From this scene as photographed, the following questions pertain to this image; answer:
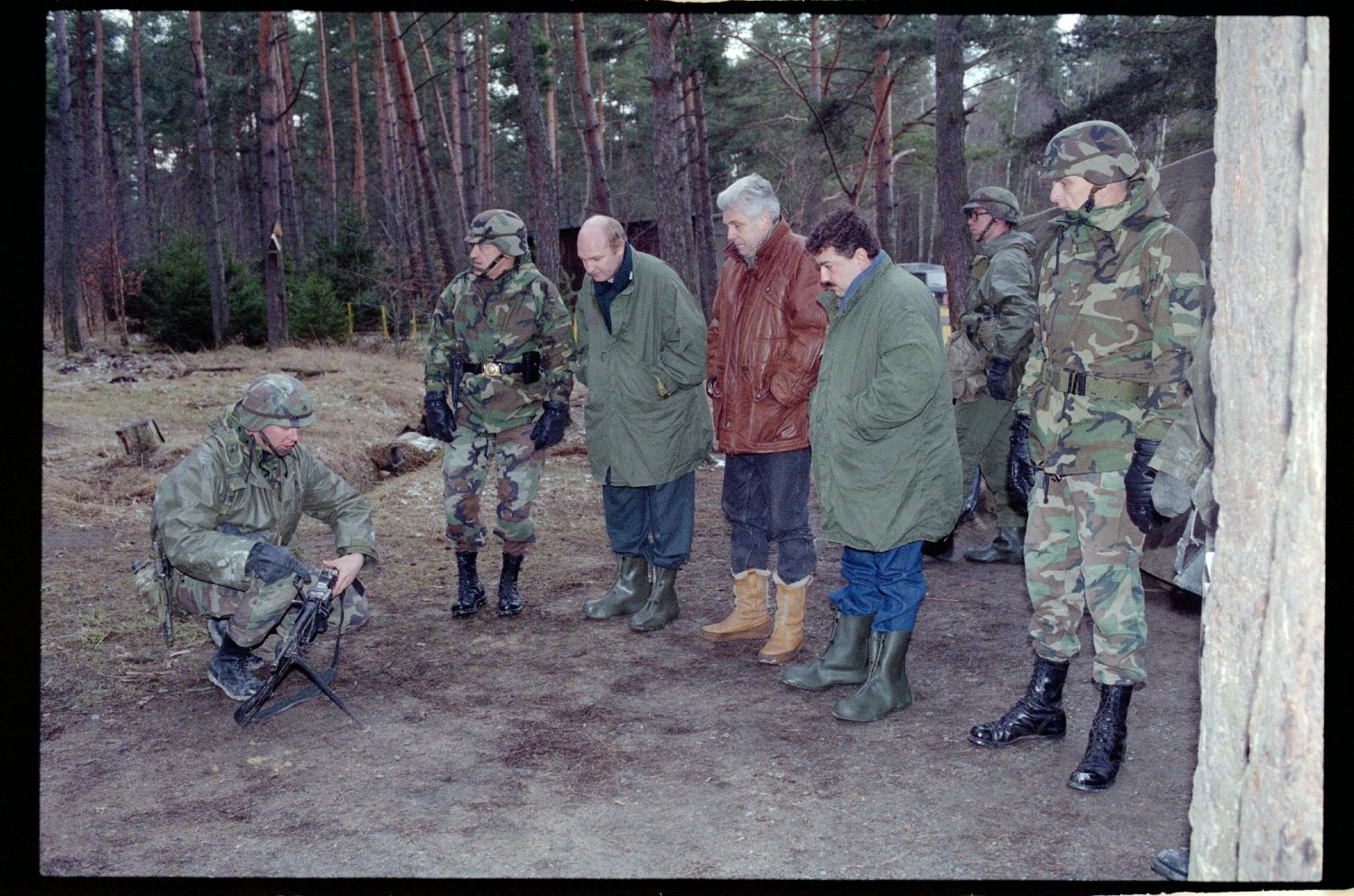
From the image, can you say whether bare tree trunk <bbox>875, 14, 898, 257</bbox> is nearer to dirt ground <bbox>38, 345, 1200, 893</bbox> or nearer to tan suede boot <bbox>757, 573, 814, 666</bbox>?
dirt ground <bbox>38, 345, 1200, 893</bbox>

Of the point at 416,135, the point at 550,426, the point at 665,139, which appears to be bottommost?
the point at 550,426

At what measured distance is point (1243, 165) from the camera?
8.10ft

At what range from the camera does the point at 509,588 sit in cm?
584

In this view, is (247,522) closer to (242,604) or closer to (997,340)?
(242,604)

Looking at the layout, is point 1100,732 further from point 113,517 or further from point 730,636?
point 113,517

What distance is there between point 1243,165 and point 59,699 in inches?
192

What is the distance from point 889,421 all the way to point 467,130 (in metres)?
19.4

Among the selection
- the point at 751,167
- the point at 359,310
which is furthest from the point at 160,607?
the point at 751,167

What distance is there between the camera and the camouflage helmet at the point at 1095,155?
146 inches

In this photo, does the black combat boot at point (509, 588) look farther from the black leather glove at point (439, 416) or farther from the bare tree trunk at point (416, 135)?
the bare tree trunk at point (416, 135)

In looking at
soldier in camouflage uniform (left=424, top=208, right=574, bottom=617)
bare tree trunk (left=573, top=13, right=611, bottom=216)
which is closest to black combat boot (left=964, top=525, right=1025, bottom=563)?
soldier in camouflage uniform (left=424, top=208, right=574, bottom=617)

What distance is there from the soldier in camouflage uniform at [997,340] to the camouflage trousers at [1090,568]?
1.97m

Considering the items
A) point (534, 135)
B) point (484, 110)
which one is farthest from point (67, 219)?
point (534, 135)

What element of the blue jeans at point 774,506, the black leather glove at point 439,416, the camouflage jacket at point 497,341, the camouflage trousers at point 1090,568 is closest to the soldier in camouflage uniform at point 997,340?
the blue jeans at point 774,506
